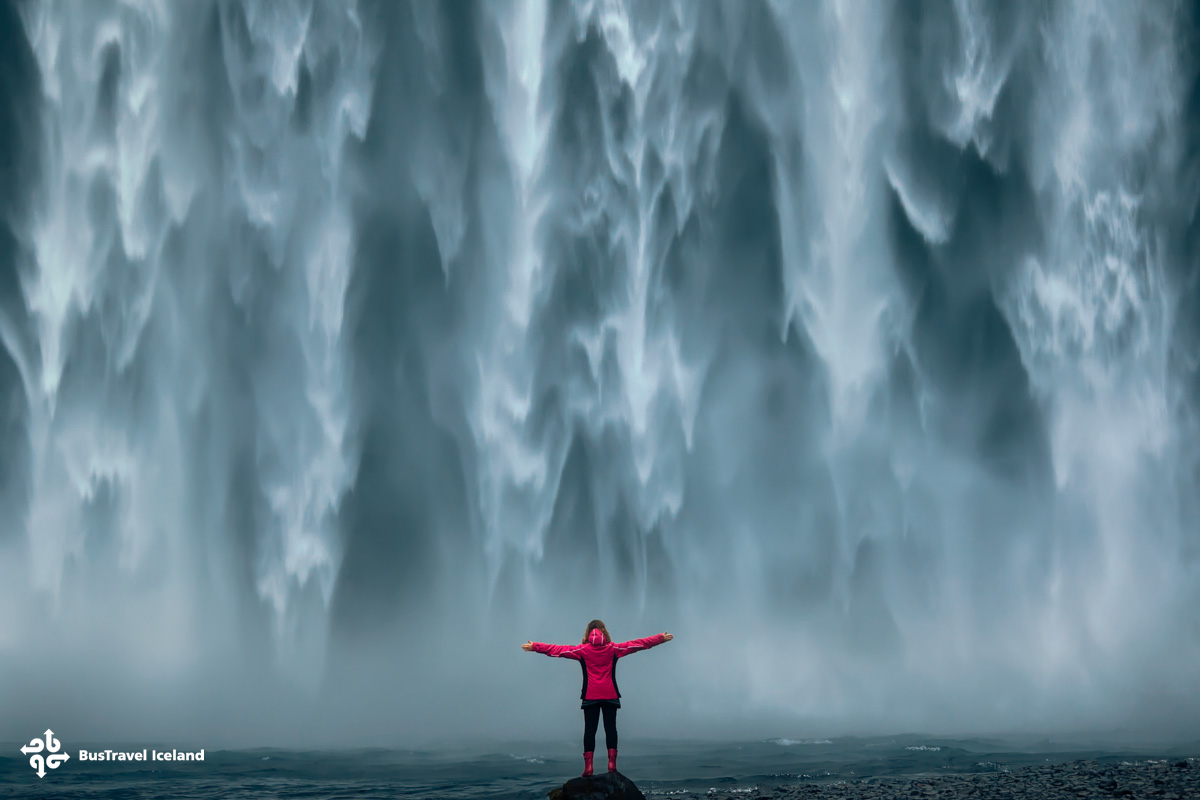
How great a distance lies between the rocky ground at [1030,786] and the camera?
15.0 metres

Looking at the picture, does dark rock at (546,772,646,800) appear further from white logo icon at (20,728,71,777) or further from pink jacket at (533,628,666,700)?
white logo icon at (20,728,71,777)

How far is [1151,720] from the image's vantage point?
27.8 m

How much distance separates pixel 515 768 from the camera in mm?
20812

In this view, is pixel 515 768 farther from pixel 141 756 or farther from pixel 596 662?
pixel 141 756

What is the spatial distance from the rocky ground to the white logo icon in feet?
42.2

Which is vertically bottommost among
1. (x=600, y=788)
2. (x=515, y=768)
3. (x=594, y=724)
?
(x=515, y=768)

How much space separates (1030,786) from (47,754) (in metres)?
19.9

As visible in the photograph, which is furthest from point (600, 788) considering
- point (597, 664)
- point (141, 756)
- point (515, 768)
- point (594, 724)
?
point (141, 756)

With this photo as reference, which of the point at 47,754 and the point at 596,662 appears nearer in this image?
the point at 596,662

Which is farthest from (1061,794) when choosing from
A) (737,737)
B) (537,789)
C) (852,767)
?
(737,737)

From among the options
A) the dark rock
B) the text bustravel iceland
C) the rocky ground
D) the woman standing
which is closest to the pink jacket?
the woman standing

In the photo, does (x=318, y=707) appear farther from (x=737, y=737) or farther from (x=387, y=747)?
(x=737, y=737)

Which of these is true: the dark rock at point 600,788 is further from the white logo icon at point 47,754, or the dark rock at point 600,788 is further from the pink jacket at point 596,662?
the white logo icon at point 47,754

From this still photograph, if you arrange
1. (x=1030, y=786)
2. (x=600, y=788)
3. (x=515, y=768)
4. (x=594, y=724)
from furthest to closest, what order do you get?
(x=515, y=768), (x=1030, y=786), (x=594, y=724), (x=600, y=788)
